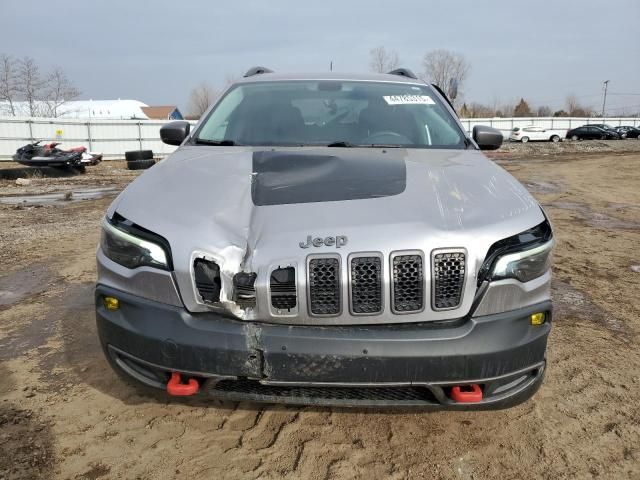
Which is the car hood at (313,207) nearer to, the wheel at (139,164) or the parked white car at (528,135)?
the wheel at (139,164)

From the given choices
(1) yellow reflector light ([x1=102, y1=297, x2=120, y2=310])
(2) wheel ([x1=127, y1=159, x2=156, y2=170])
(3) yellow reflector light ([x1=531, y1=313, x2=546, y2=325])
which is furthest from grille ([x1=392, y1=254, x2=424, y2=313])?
(2) wheel ([x1=127, y1=159, x2=156, y2=170])

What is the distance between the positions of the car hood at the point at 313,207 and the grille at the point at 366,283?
50mm

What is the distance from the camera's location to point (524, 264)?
73.7 inches

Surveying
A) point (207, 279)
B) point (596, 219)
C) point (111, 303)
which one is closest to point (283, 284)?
point (207, 279)

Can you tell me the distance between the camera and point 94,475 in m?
1.96

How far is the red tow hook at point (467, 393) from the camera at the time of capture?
1811mm

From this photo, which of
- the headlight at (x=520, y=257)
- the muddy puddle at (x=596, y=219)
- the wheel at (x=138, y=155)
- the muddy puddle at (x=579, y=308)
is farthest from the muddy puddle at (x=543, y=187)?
the wheel at (x=138, y=155)

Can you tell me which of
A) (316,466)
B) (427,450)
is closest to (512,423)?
(427,450)

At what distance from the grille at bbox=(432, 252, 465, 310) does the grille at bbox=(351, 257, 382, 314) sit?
8.4 inches

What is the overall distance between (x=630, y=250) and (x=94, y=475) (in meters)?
6.03

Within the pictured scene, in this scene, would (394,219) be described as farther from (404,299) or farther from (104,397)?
(104,397)

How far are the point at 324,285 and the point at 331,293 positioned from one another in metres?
0.04

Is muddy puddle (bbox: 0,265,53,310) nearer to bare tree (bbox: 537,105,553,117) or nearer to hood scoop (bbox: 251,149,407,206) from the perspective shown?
hood scoop (bbox: 251,149,407,206)

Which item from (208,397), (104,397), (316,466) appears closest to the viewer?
(208,397)
